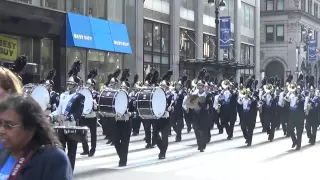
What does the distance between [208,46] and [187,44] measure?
3623mm

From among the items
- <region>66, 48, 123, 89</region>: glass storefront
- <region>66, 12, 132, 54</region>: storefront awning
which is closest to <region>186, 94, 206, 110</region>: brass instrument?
<region>66, 12, 132, 54</region>: storefront awning

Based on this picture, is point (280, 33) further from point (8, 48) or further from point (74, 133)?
point (74, 133)

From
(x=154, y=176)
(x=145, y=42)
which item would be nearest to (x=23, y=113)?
(x=154, y=176)

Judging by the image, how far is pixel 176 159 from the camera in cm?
1403

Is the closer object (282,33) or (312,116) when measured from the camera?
(312,116)

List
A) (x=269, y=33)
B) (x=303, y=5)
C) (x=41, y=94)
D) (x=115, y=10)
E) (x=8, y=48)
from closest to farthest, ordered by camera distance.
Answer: (x=41, y=94) → (x=8, y=48) → (x=115, y=10) → (x=303, y=5) → (x=269, y=33)

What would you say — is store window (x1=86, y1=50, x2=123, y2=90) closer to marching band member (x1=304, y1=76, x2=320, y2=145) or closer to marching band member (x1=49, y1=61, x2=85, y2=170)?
marching band member (x1=304, y1=76, x2=320, y2=145)

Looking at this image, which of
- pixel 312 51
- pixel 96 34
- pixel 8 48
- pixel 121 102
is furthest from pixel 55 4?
pixel 312 51

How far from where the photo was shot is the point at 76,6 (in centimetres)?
2798

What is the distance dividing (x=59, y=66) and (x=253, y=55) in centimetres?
2955

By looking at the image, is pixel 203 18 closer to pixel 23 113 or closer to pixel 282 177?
pixel 282 177

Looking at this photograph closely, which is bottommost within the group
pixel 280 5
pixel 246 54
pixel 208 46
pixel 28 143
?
pixel 28 143

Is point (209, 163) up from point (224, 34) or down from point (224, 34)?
down

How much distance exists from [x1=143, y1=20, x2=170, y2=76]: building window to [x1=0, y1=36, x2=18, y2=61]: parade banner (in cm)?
1041
